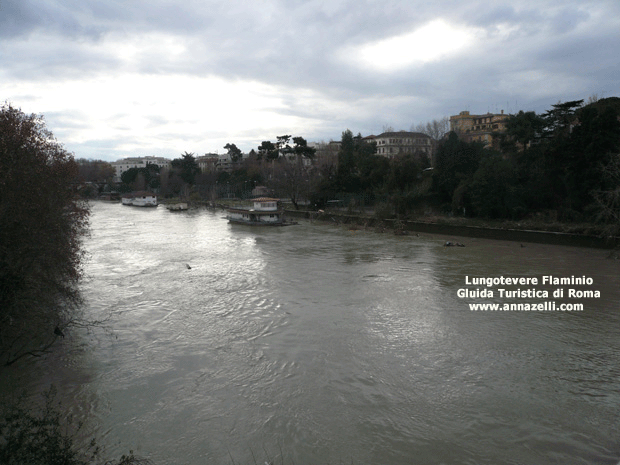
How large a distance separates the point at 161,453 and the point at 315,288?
32.9 ft

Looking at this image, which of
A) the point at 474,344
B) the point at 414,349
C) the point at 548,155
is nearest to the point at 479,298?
the point at 474,344

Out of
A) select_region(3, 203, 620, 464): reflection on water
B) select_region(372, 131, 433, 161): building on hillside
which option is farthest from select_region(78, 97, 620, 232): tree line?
select_region(372, 131, 433, 161): building on hillside

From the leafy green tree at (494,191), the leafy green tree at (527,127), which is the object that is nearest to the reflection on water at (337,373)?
the leafy green tree at (494,191)

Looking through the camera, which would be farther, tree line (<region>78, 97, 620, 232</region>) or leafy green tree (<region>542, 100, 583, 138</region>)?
leafy green tree (<region>542, 100, 583, 138</region>)

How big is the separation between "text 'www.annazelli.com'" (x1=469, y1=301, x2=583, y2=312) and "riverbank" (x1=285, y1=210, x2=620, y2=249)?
1038 cm

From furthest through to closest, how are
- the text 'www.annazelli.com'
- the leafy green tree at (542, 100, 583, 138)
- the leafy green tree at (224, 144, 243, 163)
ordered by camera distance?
the leafy green tree at (224, 144, 243, 163)
the leafy green tree at (542, 100, 583, 138)
the text 'www.annazelli.com'

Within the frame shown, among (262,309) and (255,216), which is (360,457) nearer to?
(262,309)

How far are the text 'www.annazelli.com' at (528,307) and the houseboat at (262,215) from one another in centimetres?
2746

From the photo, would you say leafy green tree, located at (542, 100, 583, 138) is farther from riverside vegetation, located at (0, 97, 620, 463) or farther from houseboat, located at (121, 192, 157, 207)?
houseboat, located at (121, 192, 157, 207)

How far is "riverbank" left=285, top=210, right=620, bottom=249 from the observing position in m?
22.8

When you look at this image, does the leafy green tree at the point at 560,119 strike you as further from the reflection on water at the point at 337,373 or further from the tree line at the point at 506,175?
the reflection on water at the point at 337,373

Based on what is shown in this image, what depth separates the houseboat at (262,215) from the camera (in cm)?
3988

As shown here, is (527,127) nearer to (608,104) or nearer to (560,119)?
(560,119)

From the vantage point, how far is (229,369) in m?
8.95
